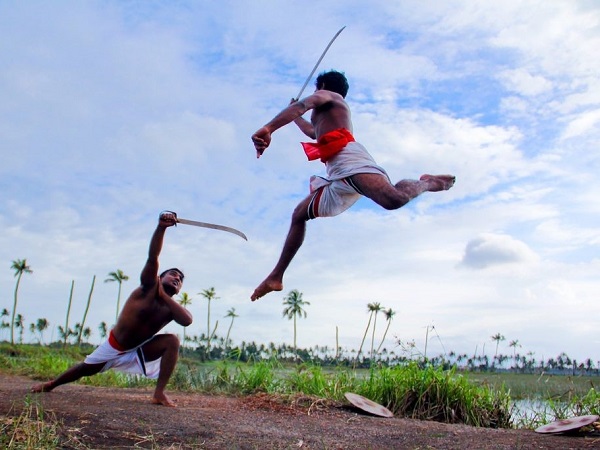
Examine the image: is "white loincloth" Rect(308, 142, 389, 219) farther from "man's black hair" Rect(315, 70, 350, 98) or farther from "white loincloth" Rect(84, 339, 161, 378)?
"white loincloth" Rect(84, 339, 161, 378)

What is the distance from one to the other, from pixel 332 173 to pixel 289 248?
67cm

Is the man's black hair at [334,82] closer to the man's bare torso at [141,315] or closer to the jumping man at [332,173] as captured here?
the jumping man at [332,173]

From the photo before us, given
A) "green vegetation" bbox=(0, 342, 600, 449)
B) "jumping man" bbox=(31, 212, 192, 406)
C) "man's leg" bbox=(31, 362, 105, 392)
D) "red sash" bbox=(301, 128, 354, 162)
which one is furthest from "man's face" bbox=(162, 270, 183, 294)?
"red sash" bbox=(301, 128, 354, 162)

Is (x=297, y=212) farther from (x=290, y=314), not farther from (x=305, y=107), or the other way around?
(x=290, y=314)

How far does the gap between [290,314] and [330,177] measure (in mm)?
37818

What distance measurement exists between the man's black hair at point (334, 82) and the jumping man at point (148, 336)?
7.51 feet

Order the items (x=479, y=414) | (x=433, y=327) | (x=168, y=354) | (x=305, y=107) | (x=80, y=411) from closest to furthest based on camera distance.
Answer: (x=305, y=107), (x=80, y=411), (x=168, y=354), (x=479, y=414), (x=433, y=327)

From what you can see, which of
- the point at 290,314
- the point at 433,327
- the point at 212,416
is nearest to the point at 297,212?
the point at 212,416

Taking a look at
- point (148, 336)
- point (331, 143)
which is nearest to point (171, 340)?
point (148, 336)

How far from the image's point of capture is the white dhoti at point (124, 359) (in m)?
6.56

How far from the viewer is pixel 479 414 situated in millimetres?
8125

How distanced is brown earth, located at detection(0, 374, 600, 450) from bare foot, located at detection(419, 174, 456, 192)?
6.78ft

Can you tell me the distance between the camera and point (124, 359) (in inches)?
260

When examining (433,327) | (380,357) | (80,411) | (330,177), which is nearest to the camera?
(330,177)
